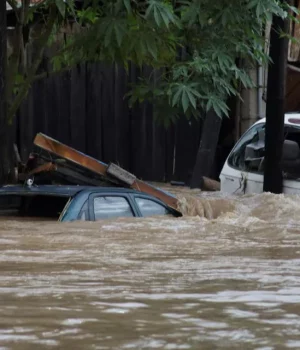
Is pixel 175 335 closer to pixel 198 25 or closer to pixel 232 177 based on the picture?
pixel 198 25

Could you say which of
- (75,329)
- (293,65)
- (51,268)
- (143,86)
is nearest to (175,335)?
(75,329)

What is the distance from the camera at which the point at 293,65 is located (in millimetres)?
17812

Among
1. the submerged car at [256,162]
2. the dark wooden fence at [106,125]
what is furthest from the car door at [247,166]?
the dark wooden fence at [106,125]

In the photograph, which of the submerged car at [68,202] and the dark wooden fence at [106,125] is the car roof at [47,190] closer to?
the submerged car at [68,202]

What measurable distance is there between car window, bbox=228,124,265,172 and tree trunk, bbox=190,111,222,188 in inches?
77.8

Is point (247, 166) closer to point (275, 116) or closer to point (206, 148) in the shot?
point (275, 116)

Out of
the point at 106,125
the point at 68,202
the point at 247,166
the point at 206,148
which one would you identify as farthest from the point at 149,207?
the point at 106,125

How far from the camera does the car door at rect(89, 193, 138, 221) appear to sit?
32.7 feet

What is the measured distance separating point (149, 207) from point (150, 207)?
19 mm

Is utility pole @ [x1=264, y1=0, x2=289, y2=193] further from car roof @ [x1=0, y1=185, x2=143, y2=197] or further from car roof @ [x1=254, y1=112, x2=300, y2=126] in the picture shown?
car roof @ [x1=0, y1=185, x2=143, y2=197]

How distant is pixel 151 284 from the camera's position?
22.8ft

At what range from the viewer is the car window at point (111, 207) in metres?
10.0

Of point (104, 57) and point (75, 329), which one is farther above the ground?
point (104, 57)

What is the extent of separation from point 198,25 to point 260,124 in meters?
3.33
